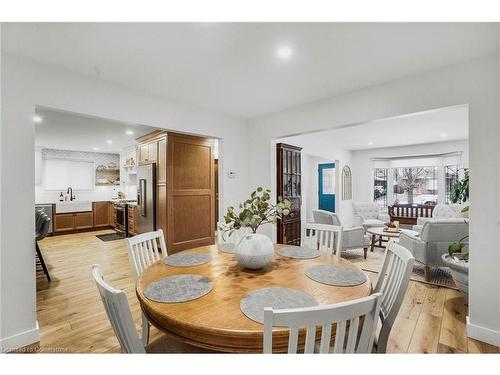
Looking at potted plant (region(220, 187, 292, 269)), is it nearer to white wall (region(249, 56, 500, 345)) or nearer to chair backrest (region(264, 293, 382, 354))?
chair backrest (region(264, 293, 382, 354))

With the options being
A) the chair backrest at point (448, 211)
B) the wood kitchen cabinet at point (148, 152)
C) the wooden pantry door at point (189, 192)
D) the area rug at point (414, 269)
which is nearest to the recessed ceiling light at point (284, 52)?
the wooden pantry door at point (189, 192)

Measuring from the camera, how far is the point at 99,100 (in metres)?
2.52

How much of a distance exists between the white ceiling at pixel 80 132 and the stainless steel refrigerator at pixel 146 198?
0.74 meters

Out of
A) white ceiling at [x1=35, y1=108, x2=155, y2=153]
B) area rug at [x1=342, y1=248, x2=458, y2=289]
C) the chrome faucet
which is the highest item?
white ceiling at [x1=35, y1=108, x2=155, y2=153]

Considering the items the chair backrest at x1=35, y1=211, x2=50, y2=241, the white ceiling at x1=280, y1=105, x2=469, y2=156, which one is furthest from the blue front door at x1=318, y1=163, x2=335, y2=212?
the chair backrest at x1=35, y1=211, x2=50, y2=241

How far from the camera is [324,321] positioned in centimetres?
80

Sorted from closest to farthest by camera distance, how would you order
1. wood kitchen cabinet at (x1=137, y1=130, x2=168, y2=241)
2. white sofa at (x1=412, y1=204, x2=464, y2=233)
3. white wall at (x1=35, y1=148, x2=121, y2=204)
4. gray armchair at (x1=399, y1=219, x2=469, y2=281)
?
1. gray armchair at (x1=399, y1=219, x2=469, y2=281)
2. wood kitchen cabinet at (x1=137, y1=130, x2=168, y2=241)
3. white sofa at (x1=412, y1=204, x2=464, y2=233)
4. white wall at (x1=35, y1=148, x2=121, y2=204)

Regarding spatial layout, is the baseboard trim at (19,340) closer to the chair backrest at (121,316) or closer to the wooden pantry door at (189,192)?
the chair backrest at (121,316)

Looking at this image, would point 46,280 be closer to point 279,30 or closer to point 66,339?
point 66,339

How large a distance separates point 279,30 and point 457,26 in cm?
117

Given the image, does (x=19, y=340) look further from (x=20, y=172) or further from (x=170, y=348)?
(x=170, y=348)

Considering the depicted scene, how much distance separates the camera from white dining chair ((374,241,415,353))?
1.29m

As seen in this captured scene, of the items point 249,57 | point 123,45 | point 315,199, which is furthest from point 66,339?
point 315,199

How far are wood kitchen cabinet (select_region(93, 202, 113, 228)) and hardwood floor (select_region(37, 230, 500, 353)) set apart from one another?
128 inches
